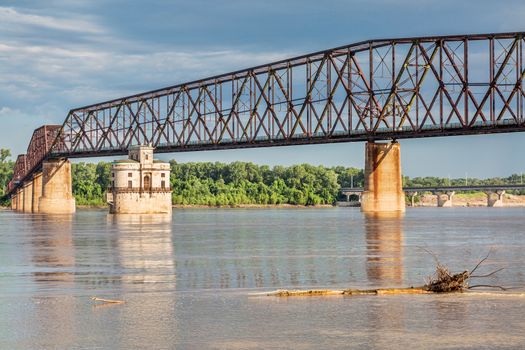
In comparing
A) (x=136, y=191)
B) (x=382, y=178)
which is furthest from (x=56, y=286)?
(x=136, y=191)

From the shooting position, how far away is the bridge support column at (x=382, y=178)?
532 feet

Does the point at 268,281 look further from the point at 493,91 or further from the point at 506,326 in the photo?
the point at 493,91

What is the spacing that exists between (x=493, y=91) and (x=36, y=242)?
90201mm

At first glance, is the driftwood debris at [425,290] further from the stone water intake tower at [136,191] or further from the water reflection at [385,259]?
the stone water intake tower at [136,191]

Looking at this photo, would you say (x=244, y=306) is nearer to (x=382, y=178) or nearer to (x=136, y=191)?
(x=382, y=178)

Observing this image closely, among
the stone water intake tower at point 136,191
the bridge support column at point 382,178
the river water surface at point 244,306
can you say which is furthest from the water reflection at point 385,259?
the stone water intake tower at point 136,191

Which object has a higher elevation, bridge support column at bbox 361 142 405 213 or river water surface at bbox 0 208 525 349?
bridge support column at bbox 361 142 405 213

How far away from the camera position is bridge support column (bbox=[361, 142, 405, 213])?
16225cm

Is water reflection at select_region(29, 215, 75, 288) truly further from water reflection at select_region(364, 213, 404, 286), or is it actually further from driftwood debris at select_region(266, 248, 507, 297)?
water reflection at select_region(364, 213, 404, 286)

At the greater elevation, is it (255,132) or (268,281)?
(255,132)

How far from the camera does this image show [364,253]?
61312 millimetres

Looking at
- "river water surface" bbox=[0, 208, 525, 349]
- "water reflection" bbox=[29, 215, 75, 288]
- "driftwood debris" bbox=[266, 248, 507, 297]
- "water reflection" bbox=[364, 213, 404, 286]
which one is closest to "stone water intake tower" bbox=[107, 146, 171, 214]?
"water reflection" bbox=[29, 215, 75, 288]

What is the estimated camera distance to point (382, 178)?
6403 inches

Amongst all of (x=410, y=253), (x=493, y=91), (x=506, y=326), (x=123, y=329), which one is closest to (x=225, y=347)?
(x=123, y=329)
